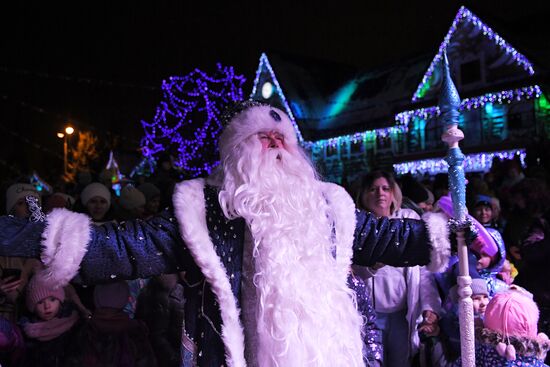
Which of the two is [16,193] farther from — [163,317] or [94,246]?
[94,246]

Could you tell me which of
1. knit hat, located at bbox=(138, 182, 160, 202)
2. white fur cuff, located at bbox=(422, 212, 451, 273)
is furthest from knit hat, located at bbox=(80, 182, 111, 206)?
white fur cuff, located at bbox=(422, 212, 451, 273)

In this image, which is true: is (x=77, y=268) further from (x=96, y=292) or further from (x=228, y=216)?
(x=96, y=292)

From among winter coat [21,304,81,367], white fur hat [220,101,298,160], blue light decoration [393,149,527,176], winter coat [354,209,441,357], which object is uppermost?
blue light decoration [393,149,527,176]

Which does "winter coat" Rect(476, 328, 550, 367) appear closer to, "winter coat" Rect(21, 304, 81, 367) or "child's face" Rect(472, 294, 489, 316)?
"child's face" Rect(472, 294, 489, 316)

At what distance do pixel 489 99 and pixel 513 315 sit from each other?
17566 mm

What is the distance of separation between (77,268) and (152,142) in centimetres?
2029

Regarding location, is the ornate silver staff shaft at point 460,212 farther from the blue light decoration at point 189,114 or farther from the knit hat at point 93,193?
the blue light decoration at point 189,114

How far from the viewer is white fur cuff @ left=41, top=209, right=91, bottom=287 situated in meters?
2.43

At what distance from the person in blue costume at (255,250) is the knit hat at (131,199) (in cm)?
397

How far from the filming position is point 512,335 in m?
3.29

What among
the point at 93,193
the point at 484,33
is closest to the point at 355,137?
the point at 484,33

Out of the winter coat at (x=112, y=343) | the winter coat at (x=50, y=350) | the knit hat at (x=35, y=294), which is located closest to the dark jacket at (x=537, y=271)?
the winter coat at (x=112, y=343)

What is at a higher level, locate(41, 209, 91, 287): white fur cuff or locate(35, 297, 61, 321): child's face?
locate(41, 209, 91, 287): white fur cuff

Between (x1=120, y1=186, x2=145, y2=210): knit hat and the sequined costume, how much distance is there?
4008 mm
